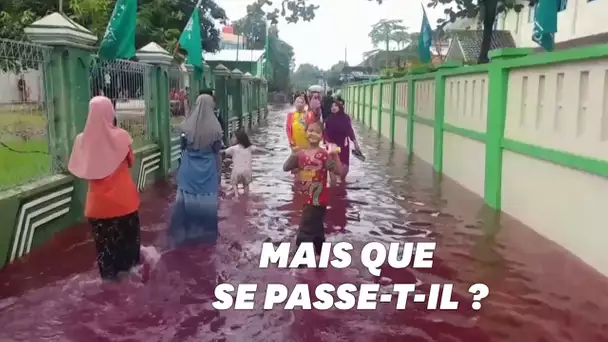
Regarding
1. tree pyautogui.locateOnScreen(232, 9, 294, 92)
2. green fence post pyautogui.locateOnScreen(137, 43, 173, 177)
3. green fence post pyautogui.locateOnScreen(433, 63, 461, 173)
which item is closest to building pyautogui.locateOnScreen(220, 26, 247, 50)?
tree pyautogui.locateOnScreen(232, 9, 294, 92)

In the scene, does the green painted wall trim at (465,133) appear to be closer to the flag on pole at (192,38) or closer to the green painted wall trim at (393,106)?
the flag on pole at (192,38)

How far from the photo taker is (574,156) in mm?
6250

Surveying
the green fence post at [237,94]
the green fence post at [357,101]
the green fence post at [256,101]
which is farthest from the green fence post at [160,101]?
the green fence post at [357,101]

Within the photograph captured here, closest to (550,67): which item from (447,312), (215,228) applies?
(447,312)

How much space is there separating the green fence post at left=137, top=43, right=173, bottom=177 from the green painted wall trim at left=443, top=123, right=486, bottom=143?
5.19m

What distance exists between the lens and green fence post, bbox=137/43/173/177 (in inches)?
438

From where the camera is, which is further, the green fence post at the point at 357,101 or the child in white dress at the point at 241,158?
the green fence post at the point at 357,101

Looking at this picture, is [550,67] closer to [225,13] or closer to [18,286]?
[18,286]

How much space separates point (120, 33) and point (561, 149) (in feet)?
18.2

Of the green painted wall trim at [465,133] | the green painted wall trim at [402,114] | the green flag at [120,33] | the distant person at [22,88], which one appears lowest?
the green painted wall trim at [402,114]

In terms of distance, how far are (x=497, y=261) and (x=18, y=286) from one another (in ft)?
14.1

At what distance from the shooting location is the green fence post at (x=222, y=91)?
18.1m

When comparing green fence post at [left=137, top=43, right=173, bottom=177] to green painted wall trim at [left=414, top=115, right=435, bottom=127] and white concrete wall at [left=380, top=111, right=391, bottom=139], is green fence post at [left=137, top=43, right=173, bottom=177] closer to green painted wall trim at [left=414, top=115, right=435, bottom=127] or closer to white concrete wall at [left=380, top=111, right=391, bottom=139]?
green painted wall trim at [left=414, top=115, right=435, bottom=127]

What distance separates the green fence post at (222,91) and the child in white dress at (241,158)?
849cm
